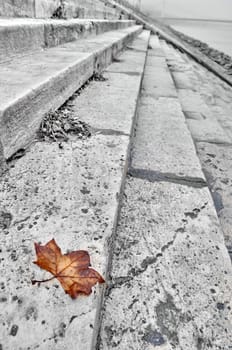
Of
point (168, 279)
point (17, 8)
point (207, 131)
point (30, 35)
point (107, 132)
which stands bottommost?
point (168, 279)

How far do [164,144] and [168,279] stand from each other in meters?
0.98

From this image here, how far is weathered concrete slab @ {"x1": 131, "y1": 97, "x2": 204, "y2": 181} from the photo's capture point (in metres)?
1.43

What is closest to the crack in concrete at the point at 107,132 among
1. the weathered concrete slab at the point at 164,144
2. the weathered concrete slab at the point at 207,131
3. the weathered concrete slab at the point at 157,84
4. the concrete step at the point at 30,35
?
the weathered concrete slab at the point at 164,144

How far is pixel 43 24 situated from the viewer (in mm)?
2033

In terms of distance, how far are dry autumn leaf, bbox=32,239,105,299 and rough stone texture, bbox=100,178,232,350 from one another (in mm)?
150

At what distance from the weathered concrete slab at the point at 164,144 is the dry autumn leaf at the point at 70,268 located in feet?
2.56

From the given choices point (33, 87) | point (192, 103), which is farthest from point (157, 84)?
point (33, 87)

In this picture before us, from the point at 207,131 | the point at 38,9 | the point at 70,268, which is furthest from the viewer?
the point at 38,9

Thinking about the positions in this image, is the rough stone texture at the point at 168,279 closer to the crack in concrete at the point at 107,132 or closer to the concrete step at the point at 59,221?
the concrete step at the point at 59,221

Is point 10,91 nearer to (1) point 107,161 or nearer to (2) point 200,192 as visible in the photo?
(1) point 107,161

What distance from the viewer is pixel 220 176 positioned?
169 centimetres

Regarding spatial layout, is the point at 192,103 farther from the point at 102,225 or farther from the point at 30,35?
the point at 102,225

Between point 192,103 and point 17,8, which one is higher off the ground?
point 17,8

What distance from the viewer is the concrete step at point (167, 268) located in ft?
2.42
